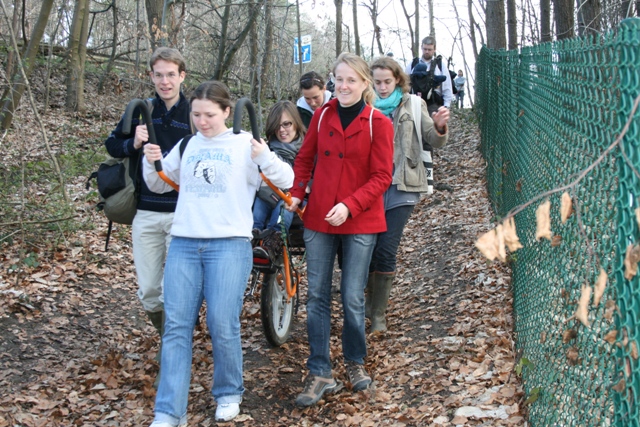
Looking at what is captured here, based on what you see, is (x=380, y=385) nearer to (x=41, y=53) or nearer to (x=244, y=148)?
(x=244, y=148)

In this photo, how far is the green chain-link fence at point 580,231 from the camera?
6.91 feet

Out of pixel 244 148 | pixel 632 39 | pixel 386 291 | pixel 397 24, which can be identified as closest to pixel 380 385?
pixel 386 291

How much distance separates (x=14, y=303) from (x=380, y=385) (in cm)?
386

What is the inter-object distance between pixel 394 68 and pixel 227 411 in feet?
10.4

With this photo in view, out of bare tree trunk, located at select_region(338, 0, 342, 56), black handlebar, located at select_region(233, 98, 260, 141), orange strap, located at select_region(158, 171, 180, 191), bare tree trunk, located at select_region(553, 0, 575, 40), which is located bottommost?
orange strap, located at select_region(158, 171, 180, 191)

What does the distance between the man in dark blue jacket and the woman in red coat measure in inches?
39.0

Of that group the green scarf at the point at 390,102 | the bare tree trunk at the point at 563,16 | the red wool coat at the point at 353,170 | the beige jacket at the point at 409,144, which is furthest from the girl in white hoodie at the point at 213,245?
the bare tree trunk at the point at 563,16

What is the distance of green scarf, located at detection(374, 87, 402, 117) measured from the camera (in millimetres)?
5879

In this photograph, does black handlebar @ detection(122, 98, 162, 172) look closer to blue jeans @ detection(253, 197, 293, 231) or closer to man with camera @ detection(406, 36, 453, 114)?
blue jeans @ detection(253, 197, 293, 231)

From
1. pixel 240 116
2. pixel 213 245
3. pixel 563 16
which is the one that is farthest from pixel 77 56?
pixel 213 245

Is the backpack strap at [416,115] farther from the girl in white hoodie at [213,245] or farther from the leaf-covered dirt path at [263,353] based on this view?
the girl in white hoodie at [213,245]

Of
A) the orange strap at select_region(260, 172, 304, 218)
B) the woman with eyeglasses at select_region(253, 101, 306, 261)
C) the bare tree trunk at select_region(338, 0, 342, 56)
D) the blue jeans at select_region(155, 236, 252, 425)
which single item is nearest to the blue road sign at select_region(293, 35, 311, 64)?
the bare tree trunk at select_region(338, 0, 342, 56)

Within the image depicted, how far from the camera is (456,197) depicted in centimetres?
1096

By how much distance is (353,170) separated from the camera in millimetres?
4723
